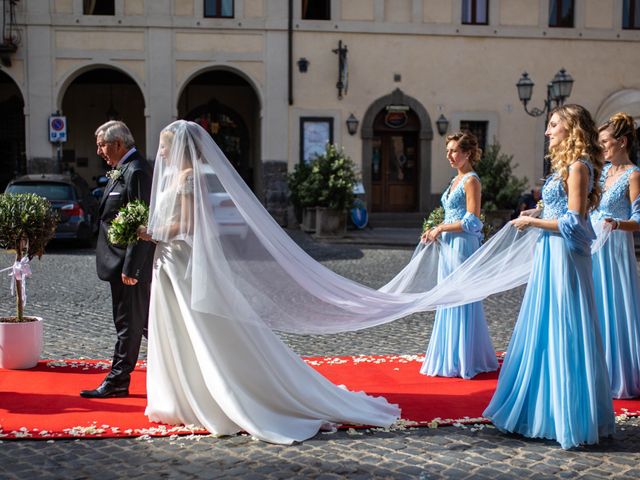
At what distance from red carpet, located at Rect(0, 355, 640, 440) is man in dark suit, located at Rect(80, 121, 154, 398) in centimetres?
22

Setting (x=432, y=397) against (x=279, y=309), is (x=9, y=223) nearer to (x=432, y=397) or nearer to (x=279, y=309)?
(x=279, y=309)

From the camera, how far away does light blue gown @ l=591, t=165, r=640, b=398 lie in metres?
5.80

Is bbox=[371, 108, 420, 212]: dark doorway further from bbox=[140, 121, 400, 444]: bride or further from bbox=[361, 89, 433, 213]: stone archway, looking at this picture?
bbox=[140, 121, 400, 444]: bride

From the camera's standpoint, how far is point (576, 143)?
4633 mm

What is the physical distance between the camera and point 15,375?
633 centimetres

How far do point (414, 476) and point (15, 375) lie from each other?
12.3 ft

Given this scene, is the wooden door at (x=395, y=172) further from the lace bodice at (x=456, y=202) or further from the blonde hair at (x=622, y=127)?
the blonde hair at (x=622, y=127)

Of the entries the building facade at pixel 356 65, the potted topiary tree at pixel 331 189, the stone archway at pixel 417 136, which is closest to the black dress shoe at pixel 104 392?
the potted topiary tree at pixel 331 189

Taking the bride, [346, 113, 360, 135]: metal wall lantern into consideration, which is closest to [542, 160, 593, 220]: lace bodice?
the bride

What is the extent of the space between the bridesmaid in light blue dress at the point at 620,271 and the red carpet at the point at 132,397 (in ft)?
0.89

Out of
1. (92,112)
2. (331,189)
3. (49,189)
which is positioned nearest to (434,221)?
(49,189)

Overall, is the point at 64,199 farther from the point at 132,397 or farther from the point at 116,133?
the point at 132,397

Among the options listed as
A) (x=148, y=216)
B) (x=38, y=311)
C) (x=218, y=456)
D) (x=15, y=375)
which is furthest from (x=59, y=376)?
(x=38, y=311)

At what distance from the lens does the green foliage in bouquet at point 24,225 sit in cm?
641
